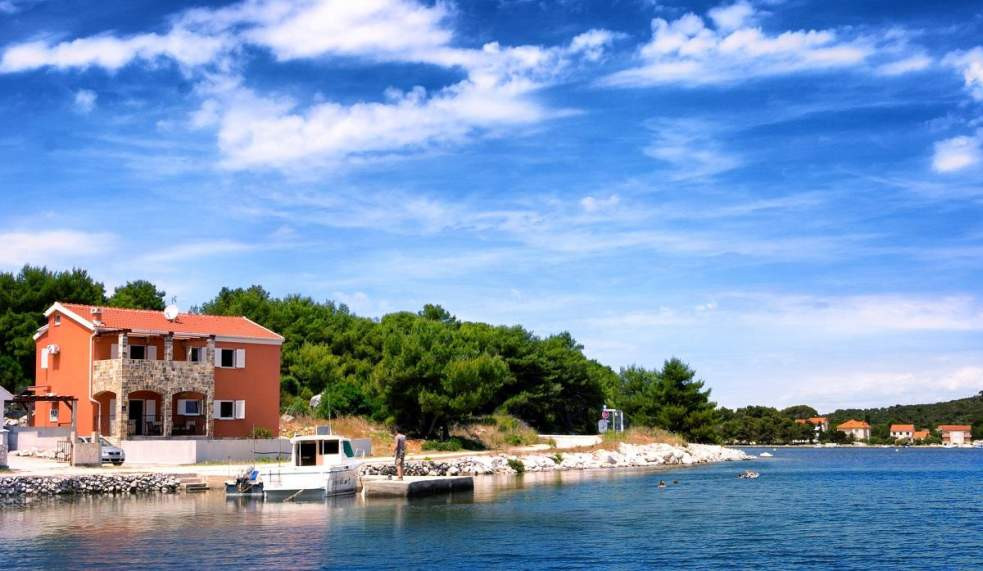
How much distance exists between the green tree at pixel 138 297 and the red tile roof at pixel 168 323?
17.4 metres

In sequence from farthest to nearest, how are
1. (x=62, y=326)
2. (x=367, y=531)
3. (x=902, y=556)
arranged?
1. (x=62, y=326)
2. (x=367, y=531)
3. (x=902, y=556)

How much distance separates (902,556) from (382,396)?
40.7 metres

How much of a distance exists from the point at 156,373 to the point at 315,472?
1488cm

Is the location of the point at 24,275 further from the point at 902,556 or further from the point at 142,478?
the point at 902,556

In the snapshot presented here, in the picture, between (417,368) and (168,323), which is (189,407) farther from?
(417,368)

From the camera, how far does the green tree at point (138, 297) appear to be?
244ft

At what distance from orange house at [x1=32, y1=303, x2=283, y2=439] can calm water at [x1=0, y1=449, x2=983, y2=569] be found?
1250 cm

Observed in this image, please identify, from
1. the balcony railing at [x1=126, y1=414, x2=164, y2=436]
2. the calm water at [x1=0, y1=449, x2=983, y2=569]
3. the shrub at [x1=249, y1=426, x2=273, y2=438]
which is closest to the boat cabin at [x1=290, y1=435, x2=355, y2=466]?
the calm water at [x1=0, y1=449, x2=983, y2=569]

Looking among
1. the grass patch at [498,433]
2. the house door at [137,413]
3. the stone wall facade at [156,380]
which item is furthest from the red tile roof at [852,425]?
the house door at [137,413]

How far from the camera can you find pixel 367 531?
31578mm

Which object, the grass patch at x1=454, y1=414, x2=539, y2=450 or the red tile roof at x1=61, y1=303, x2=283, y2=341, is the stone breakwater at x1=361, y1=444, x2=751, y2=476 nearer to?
the grass patch at x1=454, y1=414, x2=539, y2=450

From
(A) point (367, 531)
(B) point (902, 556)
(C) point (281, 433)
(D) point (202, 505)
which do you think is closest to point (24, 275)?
(C) point (281, 433)

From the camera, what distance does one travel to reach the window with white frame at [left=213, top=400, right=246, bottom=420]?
185 ft

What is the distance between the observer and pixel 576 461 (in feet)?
218
